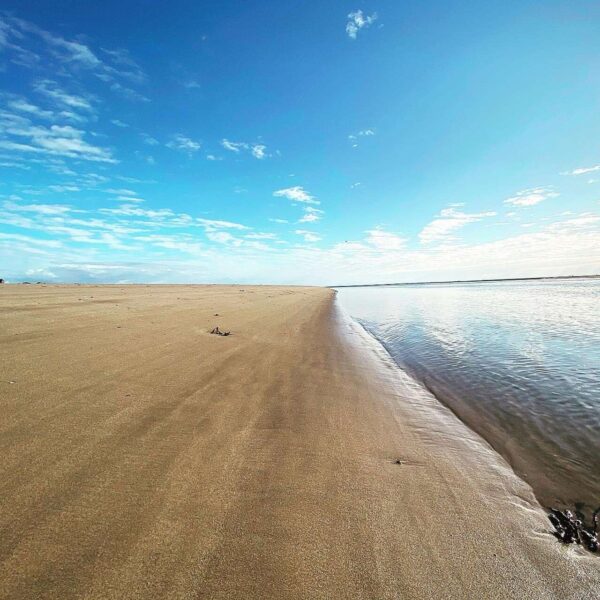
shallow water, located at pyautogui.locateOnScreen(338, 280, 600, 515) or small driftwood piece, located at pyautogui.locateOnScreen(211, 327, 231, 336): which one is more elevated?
small driftwood piece, located at pyautogui.locateOnScreen(211, 327, 231, 336)

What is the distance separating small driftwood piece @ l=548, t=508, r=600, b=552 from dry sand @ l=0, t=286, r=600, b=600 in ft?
0.50

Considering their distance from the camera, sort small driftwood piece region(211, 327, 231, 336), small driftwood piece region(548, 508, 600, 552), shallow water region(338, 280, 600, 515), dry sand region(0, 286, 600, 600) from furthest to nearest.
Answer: small driftwood piece region(211, 327, 231, 336), shallow water region(338, 280, 600, 515), small driftwood piece region(548, 508, 600, 552), dry sand region(0, 286, 600, 600)

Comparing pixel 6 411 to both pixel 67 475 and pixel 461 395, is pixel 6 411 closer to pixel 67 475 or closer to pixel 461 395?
pixel 67 475

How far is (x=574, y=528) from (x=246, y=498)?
345 cm

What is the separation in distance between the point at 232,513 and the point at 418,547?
1732mm

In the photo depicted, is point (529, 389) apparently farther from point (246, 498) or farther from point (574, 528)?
point (246, 498)

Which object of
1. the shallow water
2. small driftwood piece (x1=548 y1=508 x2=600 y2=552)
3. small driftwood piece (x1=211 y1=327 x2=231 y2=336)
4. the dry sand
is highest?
small driftwood piece (x1=211 y1=327 x2=231 y2=336)

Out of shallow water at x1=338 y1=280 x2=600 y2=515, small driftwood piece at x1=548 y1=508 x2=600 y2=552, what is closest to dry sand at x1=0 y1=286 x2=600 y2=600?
small driftwood piece at x1=548 y1=508 x2=600 y2=552

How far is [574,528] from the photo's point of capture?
3.24 metres

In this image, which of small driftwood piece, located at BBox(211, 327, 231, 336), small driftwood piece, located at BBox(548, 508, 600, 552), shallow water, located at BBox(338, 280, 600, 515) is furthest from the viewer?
small driftwood piece, located at BBox(211, 327, 231, 336)

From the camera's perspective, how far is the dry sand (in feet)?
7.74

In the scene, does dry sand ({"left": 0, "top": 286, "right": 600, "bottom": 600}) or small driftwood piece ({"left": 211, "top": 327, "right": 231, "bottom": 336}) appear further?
small driftwood piece ({"left": 211, "top": 327, "right": 231, "bottom": 336})

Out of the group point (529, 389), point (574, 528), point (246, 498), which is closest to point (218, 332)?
point (246, 498)

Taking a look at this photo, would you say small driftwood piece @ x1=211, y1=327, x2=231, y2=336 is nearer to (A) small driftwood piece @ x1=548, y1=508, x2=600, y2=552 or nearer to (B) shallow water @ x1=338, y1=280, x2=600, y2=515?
(B) shallow water @ x1=338, y1=280, x2=600, y2=515
